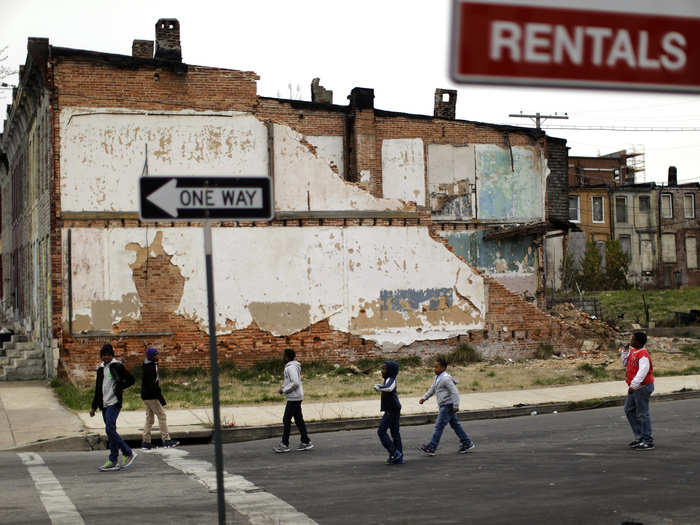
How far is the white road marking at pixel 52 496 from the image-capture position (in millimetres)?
8617

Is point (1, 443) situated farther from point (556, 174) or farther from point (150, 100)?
point (556, 174)

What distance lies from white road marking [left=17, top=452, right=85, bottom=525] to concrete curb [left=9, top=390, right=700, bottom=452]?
73.3 inches

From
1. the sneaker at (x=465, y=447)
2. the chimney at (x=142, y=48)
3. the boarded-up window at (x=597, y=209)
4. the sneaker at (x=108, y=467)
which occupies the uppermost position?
the chimney at (x=142, y=48)

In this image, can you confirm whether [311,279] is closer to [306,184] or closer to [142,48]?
[306,184]

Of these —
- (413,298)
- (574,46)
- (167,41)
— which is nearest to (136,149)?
(167,41)

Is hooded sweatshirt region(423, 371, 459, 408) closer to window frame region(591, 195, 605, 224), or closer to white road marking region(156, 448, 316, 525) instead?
white road marking region(156, 448, 316, 525)

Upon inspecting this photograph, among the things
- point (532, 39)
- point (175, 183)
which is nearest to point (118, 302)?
point (175, 183)

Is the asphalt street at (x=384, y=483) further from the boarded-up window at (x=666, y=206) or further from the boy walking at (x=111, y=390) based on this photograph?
the boarded-up window at (x=666, y=206)

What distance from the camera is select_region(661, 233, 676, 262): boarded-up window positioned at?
60375 mm

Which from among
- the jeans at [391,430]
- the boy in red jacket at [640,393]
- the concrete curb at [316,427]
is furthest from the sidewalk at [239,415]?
the boy in red jacket at [640,393]

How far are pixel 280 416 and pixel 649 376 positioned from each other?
23.1 feet

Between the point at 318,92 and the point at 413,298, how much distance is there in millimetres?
10710

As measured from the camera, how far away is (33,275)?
88.9 feet

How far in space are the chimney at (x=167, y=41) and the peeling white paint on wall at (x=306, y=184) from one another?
13.5 ft
